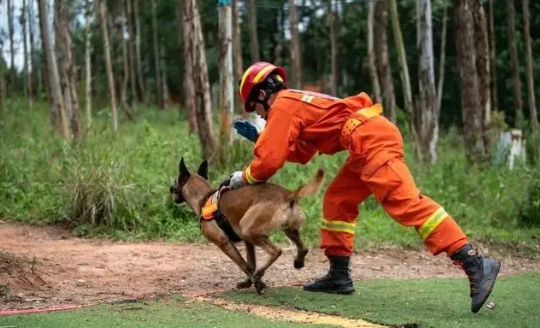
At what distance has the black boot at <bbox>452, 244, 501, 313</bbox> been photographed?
17.3 feet

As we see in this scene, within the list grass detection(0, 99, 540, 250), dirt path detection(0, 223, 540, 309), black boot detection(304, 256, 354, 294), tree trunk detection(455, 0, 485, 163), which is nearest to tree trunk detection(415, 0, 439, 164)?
tree trunk detection(455, 0, 485, 163)

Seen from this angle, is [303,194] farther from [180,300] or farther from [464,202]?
[464,202]

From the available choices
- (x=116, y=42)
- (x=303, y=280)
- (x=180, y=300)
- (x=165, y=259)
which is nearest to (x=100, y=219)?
(x=165, y=259)

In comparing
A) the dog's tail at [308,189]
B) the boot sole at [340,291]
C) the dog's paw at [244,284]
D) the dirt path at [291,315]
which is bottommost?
the boot sole at [340,291]

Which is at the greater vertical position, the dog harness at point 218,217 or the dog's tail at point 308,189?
the dog's tail at point 308,189

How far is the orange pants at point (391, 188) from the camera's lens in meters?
5.36

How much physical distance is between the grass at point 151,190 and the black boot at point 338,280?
9.65 ft

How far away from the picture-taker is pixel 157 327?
4.87 m

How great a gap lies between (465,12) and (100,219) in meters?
9.12

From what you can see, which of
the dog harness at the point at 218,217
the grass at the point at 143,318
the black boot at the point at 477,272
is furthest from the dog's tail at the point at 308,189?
the black boot at the point at 477,272

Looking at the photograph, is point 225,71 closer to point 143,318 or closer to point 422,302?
point 422,302

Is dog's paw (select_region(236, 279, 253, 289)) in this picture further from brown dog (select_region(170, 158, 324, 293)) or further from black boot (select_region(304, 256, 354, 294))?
black boot (select_region(304, 256, 354, 294))

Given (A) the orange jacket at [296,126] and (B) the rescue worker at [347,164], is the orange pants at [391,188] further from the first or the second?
(A) the orange jacket at [296,126]

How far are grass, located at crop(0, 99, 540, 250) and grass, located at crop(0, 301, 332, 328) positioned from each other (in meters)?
3.78
